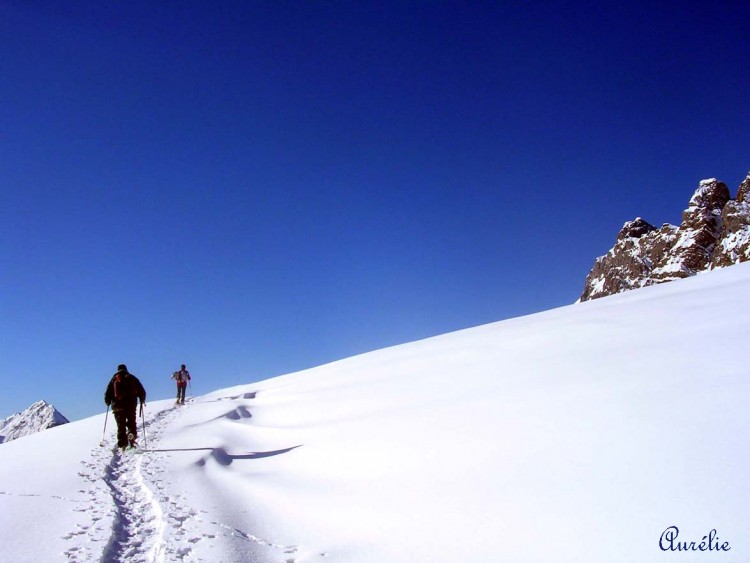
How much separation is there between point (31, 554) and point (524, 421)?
5557mm

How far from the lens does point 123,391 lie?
10.8 meters

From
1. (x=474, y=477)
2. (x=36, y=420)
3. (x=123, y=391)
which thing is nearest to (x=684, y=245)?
(x=123, y=391)

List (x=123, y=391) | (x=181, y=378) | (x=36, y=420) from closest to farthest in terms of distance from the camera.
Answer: (x=123, y=391)
(x=181, y=378)
(x=36, y=420)

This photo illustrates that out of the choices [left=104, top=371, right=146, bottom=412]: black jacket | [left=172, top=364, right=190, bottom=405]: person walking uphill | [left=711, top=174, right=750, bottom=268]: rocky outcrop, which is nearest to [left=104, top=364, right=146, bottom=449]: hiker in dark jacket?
[left=104, top=371, right=146, bottom=412]: black jacket

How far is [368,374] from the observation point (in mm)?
15555

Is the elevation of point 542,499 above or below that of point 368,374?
below

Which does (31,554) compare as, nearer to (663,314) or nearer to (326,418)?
(326,418)

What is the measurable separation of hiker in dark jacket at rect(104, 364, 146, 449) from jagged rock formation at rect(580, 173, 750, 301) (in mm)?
100091

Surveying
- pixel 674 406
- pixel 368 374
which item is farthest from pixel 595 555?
pixel 368 374

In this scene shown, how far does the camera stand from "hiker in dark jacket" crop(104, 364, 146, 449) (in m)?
10.5

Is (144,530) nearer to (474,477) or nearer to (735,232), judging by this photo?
(474,477)

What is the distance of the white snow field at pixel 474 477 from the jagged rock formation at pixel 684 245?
9683cm

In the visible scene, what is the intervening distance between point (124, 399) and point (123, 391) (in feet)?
0.69

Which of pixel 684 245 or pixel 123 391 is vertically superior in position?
pixel 684 245
